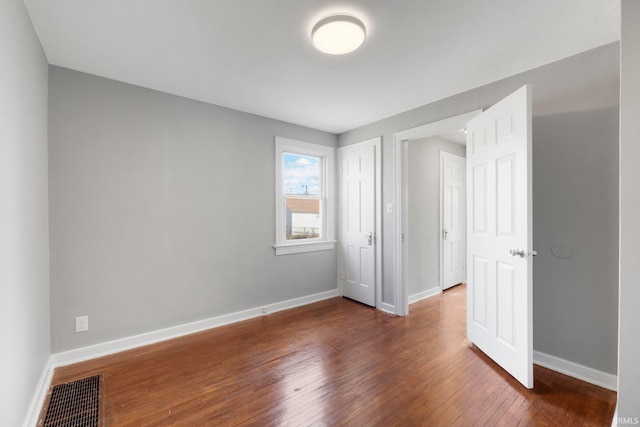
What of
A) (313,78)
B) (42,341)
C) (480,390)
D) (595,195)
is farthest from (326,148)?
(42,341)

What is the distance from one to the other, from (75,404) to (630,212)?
3.43 metres

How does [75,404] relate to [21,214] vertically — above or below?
below

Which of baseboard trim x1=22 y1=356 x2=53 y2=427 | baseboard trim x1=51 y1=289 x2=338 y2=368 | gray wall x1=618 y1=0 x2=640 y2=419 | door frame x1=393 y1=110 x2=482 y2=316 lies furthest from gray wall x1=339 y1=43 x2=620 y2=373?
baseboard trim x1=22 y1=356 x2=53 y2=427

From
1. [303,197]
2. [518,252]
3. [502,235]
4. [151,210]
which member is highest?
[303,197]

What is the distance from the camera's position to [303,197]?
13.4 feet

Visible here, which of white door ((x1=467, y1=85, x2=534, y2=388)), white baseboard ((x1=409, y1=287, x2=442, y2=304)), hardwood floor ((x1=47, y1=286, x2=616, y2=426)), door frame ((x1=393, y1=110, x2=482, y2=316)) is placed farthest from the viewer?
white baseboard ((x1=409, y1=287, x2=442, y2=304))

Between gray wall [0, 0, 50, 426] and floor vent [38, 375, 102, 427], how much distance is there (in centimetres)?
17

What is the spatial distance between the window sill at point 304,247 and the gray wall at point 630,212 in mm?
3086

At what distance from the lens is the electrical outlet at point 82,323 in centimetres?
245

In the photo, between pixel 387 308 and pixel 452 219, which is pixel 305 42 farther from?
pixel 452 219

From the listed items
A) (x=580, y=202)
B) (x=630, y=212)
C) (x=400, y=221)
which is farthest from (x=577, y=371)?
(x=400, y=221)

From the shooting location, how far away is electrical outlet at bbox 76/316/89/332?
245 centimetres

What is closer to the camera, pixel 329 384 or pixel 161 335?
pixel 329 384

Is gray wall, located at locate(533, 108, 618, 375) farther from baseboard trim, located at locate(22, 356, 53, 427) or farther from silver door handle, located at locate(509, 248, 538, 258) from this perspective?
baseboard trim, located at locate(22, 356, 53, 427)
